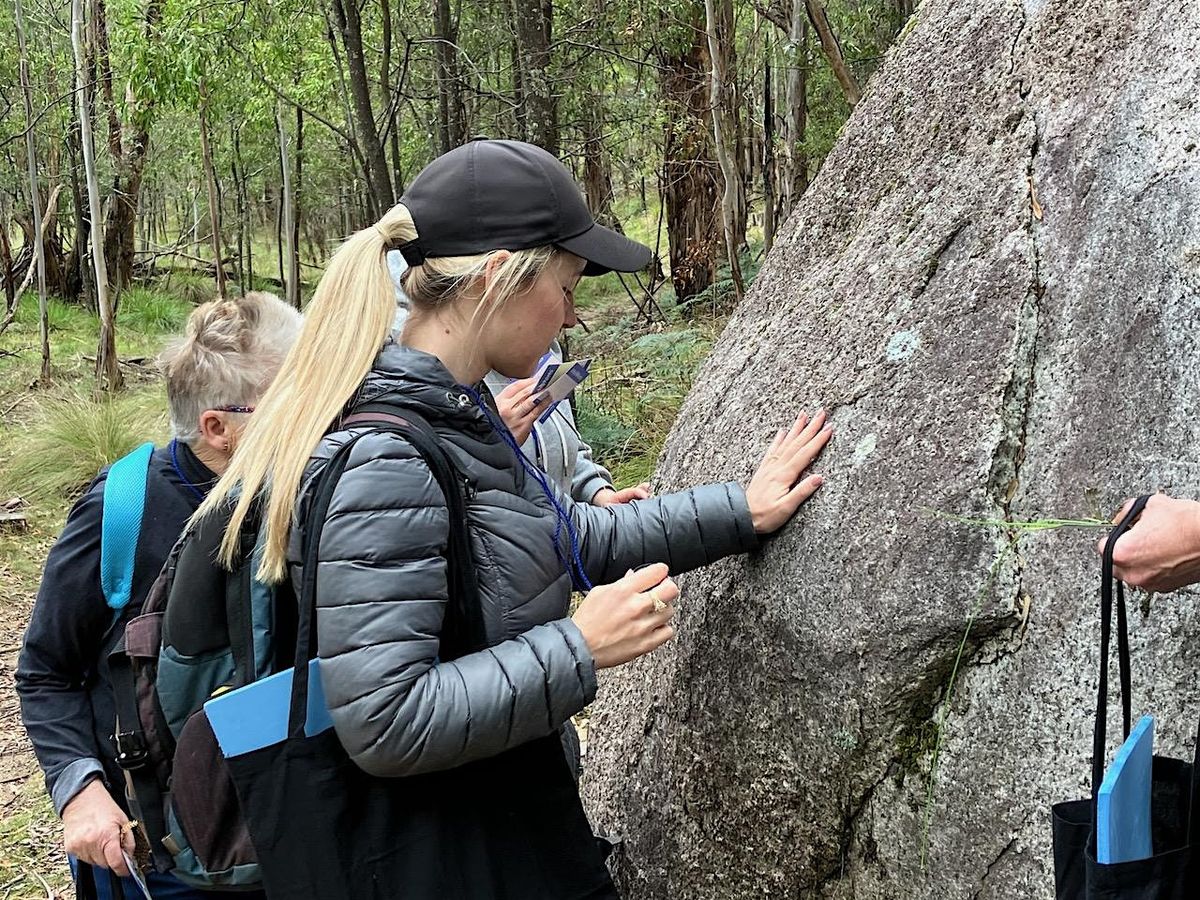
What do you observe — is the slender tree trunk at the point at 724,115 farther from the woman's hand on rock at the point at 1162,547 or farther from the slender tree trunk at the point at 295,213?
the woman's hand on rock at the point at 1162,547

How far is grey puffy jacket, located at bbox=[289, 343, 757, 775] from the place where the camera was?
1705mm

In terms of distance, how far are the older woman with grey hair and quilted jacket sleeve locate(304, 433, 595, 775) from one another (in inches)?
34.9

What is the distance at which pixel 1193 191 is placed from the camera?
2010mm

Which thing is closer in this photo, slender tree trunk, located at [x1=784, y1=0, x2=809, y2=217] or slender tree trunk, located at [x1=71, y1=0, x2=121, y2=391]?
slender tree trunk, located at [x1=784, y1=0, x2=809, y2=217]

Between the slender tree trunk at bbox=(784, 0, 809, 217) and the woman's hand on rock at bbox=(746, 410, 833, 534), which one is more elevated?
the slender tree trunk at bbox=(784, 0, 809, 217)

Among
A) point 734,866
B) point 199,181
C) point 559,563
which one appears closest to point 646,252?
point 559,563

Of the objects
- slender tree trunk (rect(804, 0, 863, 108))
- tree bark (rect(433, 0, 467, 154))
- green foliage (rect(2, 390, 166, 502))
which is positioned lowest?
green foliage (rect(2, 390, 166, 502))

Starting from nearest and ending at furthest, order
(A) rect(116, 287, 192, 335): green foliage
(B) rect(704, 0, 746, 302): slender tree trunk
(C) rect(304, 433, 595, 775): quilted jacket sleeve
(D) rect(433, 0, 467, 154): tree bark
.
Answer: (C) rect(304, 433, 595, 775): quilted jacket sleeve < (B) rect(704, 0, 746, 302): slender tree trunk < (D) rect(433, 0, 467, 154): tree bark < (A) rect(116, 287, 192, 335): green foliage

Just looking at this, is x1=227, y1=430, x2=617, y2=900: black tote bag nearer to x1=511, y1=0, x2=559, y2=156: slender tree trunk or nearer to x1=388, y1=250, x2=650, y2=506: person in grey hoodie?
x1=388, y1=250, x2=650, y2=506: person in grey hoodie

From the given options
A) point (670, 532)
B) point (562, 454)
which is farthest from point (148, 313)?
point (670, 532)

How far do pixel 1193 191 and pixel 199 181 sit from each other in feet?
90.5

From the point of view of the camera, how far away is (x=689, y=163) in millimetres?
12211

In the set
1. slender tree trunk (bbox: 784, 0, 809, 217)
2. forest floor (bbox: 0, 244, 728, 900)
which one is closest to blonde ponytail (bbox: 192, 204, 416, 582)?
forest floor (bbox: 0, 244, 728, 900)

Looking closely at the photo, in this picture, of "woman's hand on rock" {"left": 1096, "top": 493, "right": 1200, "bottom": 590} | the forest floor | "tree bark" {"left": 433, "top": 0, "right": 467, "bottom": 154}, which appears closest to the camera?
"woman's hand on rock" {"left": 1096, "top": 493, "right": 1200, "bottom": 590}
